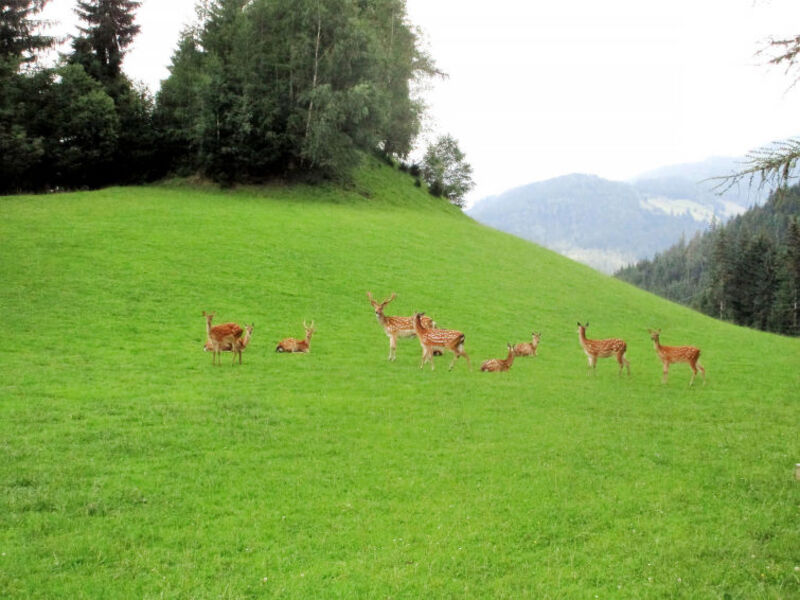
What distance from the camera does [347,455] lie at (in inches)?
420

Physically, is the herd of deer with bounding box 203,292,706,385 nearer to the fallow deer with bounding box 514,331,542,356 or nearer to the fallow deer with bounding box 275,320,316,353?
the fallow deer with bounding box 275,320,316,353

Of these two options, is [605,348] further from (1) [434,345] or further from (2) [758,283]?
(2) [758,283]

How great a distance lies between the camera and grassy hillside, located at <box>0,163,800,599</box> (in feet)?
23.0

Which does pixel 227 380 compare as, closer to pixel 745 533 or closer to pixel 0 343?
pixel 0 343

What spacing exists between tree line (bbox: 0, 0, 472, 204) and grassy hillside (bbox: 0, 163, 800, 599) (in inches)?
776

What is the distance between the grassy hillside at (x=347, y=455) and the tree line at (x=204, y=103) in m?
19.7

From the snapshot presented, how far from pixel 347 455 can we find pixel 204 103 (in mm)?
40116

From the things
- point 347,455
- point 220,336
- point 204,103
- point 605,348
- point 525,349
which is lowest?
point 347,455

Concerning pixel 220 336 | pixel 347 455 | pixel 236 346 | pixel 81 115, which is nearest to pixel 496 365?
pixel 236 346

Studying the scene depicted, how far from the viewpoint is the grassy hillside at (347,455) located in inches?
276

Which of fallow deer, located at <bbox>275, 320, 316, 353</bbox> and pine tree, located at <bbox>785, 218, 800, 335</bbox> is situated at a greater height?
pine tree, located at <bbox>785, 218, 800, 335</bbox>

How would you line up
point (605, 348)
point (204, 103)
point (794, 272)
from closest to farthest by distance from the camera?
point (605, 348)
point (204, 103)
point (794, 272)

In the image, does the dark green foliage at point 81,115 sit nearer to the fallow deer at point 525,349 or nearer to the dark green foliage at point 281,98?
the dark green foliage at point 281,98

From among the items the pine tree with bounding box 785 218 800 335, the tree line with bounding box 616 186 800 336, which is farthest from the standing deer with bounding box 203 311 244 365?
the pine tree with bounding box 785 218 800 335
